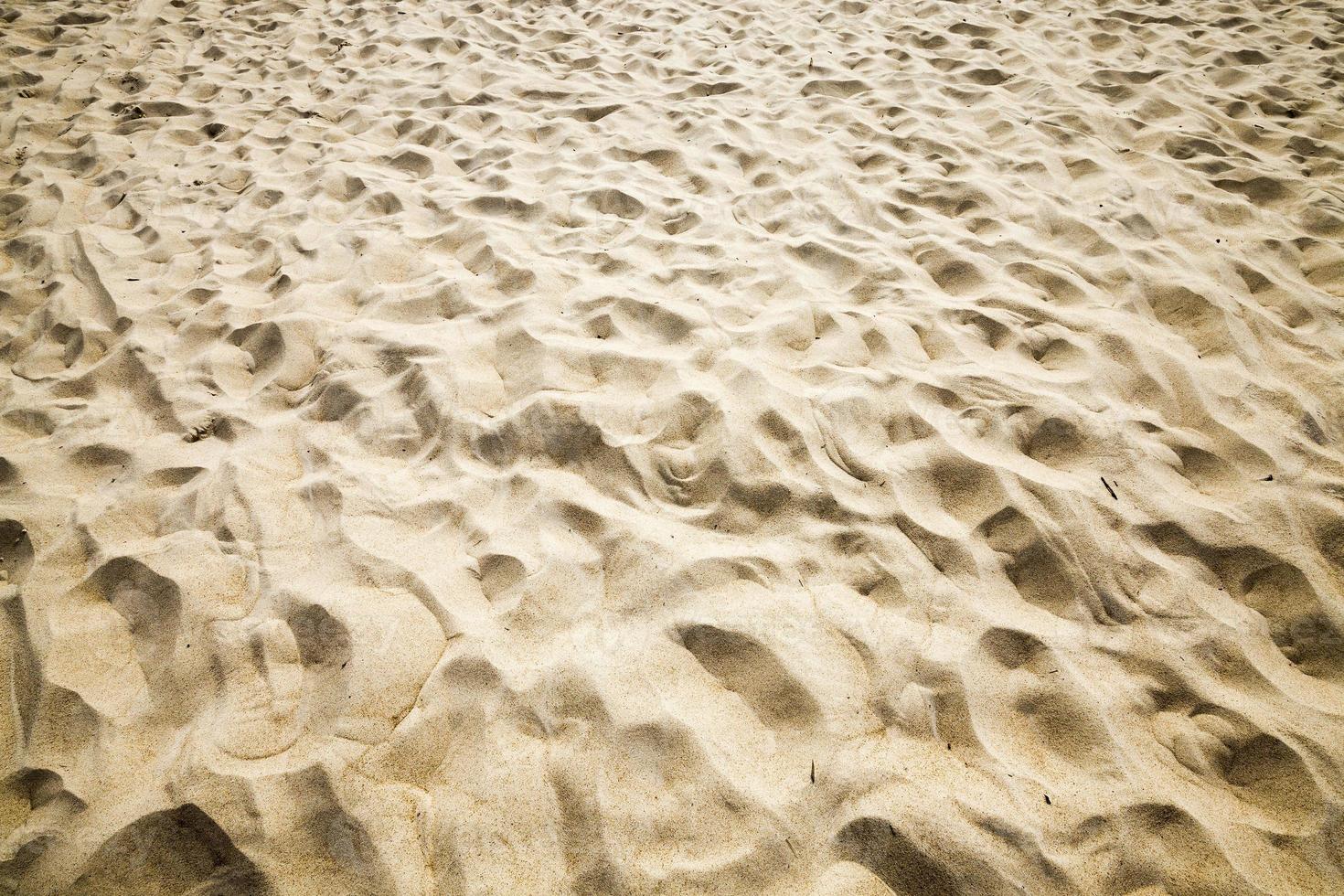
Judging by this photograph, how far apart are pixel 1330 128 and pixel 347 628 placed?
17.5 ft

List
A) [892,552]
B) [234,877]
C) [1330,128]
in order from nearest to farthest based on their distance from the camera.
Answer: [234,877], [892,552], [1330,128]

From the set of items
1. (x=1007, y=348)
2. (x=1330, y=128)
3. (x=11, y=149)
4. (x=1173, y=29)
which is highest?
(x=1173, y=29)

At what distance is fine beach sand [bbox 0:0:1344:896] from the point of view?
1341 mm

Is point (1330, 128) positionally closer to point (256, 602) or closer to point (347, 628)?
point (347, 628)

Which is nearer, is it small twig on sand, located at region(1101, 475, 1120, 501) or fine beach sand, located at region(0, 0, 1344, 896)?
fine beach sand, located at region(0, 0, 1344, 896)

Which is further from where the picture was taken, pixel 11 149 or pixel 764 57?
pixel 764 57

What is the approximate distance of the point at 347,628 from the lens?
1654 millimetres

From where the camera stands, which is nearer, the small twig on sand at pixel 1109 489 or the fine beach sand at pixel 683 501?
the fine beach sand at pixel 683 501

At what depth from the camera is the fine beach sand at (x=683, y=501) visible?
1.34 meters

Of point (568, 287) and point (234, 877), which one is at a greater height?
point (568, 287)

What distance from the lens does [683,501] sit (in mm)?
1950

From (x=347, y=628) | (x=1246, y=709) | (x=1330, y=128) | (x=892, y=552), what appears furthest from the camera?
(x=1330, y=128)

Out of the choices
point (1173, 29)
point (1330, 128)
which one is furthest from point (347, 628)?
point (1173, 29)

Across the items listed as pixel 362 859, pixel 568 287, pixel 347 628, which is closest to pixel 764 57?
pixel 568 287
